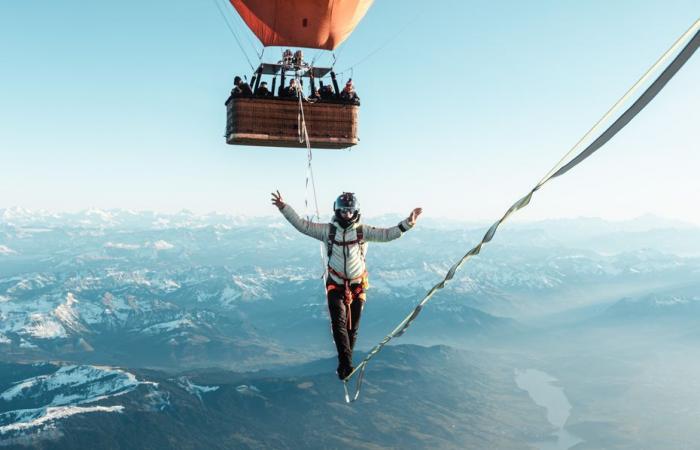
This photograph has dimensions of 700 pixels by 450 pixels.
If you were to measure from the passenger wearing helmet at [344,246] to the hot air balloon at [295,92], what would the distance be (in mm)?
3915

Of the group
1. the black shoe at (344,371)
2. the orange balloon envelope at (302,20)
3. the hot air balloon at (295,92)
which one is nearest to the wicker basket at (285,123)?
the hot air balloon at (295,92)

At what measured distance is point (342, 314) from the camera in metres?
13.9

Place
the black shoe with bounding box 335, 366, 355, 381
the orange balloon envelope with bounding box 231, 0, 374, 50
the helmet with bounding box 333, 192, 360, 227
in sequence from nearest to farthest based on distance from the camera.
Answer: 1. the helmet with bounding box 333, 192, 360, 227
2. the black shoe with bounding box 335, 366, 355, 381
3. the orange balloon envelope with bounding box 231, 0, 374, 50

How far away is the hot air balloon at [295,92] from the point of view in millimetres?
16625

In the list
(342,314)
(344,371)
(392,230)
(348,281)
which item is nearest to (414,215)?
(392,230)

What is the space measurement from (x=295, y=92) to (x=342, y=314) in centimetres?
765

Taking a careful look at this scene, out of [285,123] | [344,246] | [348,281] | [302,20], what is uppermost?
[302,20]

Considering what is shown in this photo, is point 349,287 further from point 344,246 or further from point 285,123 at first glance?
point 285,123

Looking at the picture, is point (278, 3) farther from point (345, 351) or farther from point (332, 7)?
point (345, 351)

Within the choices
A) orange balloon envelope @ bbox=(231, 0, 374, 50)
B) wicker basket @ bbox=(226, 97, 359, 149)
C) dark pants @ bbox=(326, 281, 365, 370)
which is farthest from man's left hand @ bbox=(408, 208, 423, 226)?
orange balloon envelope @ bbox=(231, 0, 374, 50)

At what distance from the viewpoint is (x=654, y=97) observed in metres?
4.58

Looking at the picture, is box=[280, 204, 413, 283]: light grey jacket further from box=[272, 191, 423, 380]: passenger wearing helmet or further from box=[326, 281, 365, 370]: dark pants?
box=[326, 281, 365, 370]: dark pants

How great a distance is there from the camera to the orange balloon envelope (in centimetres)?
1669

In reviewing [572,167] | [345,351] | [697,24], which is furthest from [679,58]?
[345,351]
